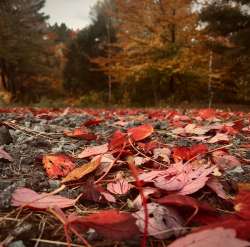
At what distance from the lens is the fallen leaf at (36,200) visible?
875mm

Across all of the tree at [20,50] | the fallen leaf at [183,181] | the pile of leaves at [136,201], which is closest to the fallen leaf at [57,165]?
the pile of leaves at [136,201]

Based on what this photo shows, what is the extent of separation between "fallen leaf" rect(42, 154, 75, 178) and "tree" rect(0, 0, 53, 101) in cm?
1868

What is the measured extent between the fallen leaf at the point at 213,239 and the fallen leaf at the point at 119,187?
1.33 feet

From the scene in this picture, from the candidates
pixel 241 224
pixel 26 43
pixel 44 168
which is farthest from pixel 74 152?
pixel 26 43

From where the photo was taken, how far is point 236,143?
5.97ft

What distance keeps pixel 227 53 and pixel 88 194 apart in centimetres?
1455

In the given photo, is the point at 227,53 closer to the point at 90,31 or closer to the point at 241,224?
the point at 90,31

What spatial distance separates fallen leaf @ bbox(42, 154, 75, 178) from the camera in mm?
1200

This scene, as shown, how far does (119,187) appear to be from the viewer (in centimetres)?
106

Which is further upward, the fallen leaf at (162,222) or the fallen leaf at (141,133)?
the fallen leaf at (141,133)

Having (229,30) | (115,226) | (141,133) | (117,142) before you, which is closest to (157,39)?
(229,30)

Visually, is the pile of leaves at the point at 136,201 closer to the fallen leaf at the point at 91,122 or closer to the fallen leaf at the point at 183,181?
the fallen leaf at the point at 183,181

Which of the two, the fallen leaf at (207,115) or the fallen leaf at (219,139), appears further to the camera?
the fallen leaf at (207,115)

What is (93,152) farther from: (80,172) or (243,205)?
(243,205)
